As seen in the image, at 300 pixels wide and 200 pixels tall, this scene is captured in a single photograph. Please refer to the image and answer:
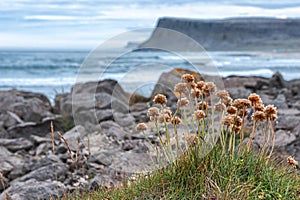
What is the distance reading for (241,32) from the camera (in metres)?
69.9

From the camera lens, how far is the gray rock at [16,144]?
7.50m

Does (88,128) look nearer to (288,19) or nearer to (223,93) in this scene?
(223,93)

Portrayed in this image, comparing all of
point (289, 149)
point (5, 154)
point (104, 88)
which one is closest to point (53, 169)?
point (5, 154)

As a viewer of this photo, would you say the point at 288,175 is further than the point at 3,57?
No

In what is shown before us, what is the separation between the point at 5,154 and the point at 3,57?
3840cm

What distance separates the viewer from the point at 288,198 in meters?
3.25

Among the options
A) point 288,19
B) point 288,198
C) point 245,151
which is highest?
point 288,19

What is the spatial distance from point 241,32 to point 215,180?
225 ft

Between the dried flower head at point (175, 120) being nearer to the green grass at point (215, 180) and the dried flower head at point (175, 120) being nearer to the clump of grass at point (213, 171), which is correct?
the clump of grass at point (213, 171)

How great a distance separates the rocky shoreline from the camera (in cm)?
511

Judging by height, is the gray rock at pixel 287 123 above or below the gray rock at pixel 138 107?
above

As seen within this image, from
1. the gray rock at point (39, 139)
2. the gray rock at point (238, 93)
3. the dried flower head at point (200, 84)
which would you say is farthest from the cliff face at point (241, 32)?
the dried flower head at point (200, 84)

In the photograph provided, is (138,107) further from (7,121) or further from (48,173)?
(48,173)

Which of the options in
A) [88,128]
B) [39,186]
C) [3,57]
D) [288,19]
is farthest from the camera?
[288,19]
